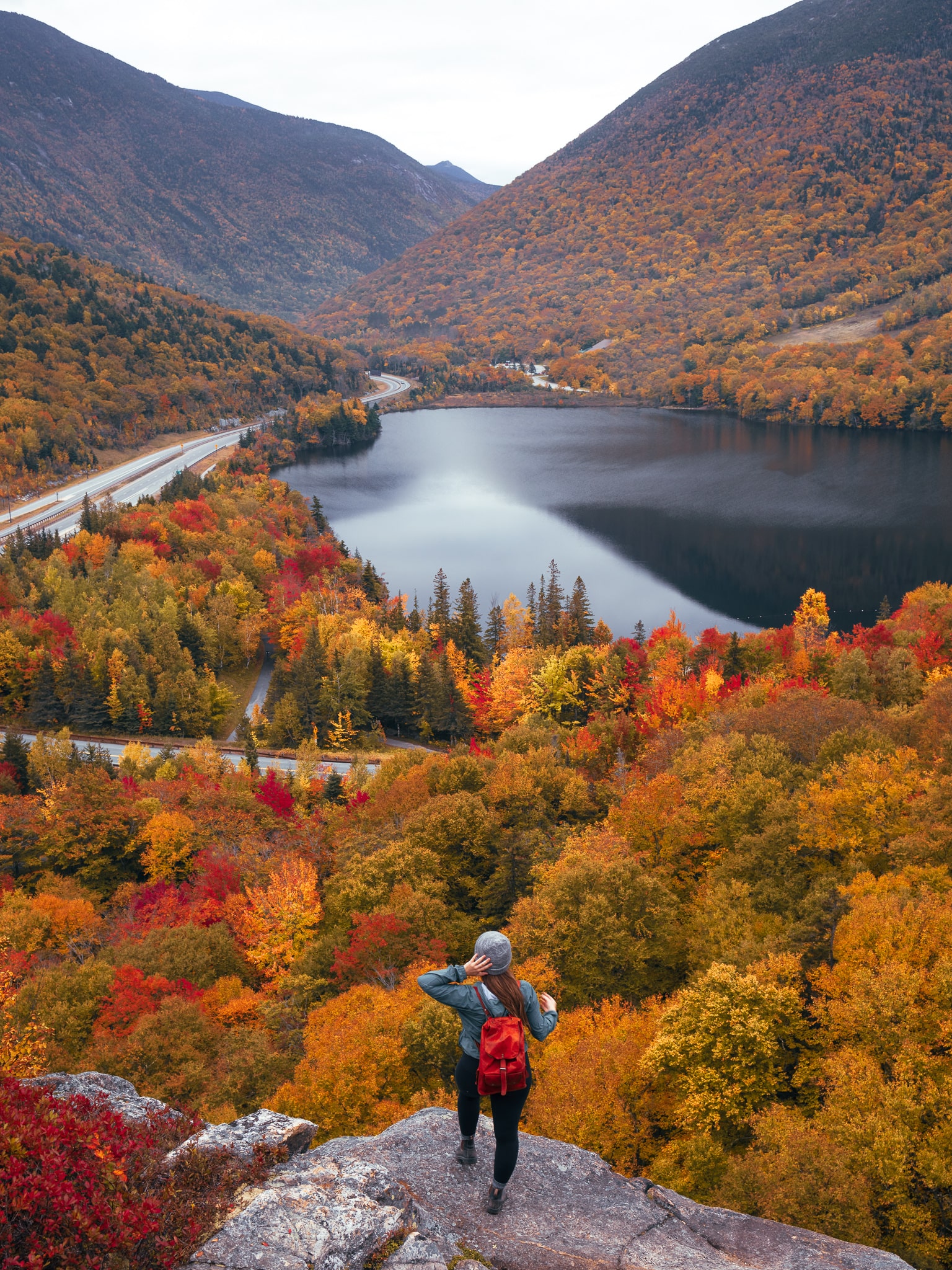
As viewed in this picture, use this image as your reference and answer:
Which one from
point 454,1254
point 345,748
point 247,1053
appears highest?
point 454,1254

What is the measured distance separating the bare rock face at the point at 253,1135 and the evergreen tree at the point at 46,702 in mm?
68318

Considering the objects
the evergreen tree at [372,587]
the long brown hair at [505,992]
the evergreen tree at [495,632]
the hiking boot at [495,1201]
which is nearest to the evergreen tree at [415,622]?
the evergreen tree at [495,632]

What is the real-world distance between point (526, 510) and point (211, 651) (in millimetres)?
64306

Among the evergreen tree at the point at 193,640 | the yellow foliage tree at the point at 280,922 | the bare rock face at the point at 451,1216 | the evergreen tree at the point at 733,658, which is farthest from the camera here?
the evergreen tree at the point at 193,640

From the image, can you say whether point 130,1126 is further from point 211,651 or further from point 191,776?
point 211,651

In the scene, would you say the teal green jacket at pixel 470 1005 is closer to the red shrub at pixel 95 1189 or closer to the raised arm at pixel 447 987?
the raised arm at pixel 447 987

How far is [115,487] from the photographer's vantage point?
433 feet

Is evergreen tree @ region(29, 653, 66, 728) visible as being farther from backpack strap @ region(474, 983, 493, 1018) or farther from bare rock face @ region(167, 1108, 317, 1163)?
backpack strap @ region(474, 983, 493, 1018)

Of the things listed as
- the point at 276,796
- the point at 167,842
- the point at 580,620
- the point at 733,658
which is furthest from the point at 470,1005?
the point at 580,620

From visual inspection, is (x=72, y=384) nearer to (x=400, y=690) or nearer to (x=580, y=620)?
(x=400, y=690)

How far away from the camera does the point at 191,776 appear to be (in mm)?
52219

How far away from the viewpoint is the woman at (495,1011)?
25.4 feet

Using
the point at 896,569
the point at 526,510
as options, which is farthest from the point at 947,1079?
the point at 526,510

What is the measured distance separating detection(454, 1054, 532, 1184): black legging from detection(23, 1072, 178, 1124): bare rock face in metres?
3.58
